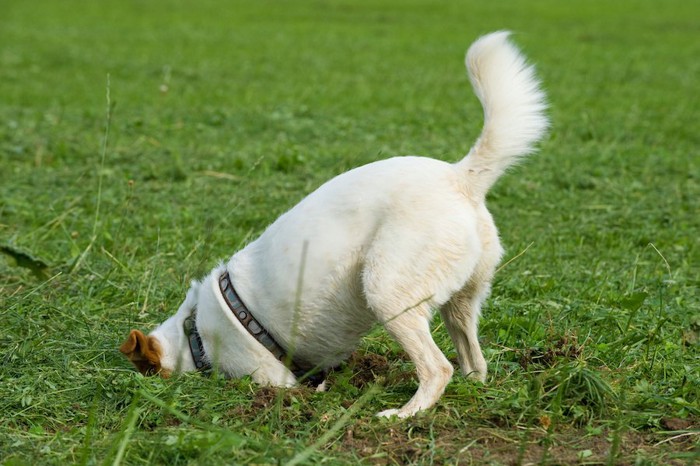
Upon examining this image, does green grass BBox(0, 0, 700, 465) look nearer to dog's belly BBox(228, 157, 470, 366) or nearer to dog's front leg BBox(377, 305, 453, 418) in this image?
dog's front leg BBox(377, 305, 453, 418)

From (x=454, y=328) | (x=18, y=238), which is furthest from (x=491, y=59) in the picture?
(x=18, y=238)

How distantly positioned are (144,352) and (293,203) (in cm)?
320

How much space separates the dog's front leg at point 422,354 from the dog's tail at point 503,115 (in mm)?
617

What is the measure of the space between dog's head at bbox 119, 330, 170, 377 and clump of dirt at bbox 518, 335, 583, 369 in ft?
5.28

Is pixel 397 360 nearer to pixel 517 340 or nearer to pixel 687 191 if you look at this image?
pixel 517 340

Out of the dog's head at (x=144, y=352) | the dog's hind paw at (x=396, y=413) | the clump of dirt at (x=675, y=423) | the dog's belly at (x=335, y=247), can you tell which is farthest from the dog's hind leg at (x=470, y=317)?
the dog's head at (x=144, y=352)

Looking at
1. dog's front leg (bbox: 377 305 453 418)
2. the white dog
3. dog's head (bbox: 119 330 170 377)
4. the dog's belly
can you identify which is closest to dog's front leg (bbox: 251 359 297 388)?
the white dog

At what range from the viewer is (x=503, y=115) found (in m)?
4.19

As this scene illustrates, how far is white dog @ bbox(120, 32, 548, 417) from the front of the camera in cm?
396

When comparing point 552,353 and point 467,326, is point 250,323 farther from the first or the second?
point 552,353

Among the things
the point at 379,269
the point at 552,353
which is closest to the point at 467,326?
the point at 552,353

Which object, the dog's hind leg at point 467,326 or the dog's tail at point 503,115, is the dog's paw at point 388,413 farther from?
the dog's tail at point 503,115

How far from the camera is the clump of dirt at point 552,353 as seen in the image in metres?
4.40

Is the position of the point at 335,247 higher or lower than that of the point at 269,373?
higher
